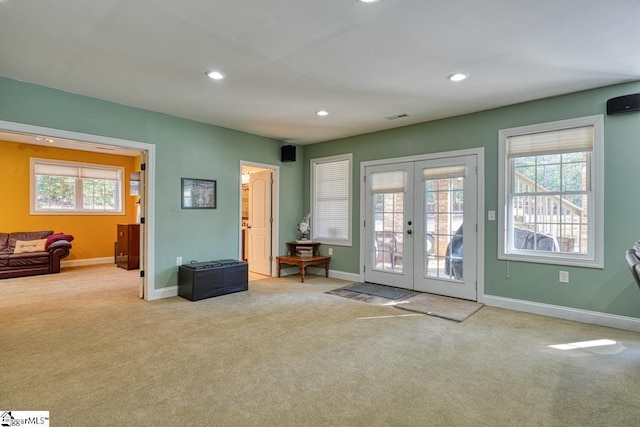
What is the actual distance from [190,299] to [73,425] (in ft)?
8.44

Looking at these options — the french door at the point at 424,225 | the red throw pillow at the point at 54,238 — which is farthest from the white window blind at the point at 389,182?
the red throw pillow at the point at 54,238

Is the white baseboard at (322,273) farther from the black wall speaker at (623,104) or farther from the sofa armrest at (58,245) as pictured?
the sofa armrest at (58,245)

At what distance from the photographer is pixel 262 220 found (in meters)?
6.18

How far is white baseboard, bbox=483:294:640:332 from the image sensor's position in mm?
3305

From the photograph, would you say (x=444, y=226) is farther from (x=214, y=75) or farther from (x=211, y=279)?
(x=214, y=75)

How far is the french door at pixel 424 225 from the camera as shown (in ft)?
14.5

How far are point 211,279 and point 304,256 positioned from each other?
1.86 m

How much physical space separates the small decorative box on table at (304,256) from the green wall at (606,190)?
234 cm

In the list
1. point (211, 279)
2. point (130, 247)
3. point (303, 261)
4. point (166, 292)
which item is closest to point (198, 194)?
point (211, 279)

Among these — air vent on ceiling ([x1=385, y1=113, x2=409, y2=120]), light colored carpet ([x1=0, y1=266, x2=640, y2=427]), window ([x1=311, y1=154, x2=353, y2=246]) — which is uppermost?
air vent on ceiling ([x1=385, y1=113, x2=409, y2=120])

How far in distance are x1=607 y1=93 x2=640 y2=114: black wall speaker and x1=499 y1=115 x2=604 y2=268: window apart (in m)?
0.13

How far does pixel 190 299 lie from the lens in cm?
433

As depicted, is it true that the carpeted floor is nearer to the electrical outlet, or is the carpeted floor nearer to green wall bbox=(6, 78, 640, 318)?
green wall bbox=(6, 78, 640, 318)

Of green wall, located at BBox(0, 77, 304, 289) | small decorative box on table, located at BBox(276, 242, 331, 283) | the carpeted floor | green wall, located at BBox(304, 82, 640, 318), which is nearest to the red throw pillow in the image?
green wall, located at BBox(0, 77, 304, 289)
